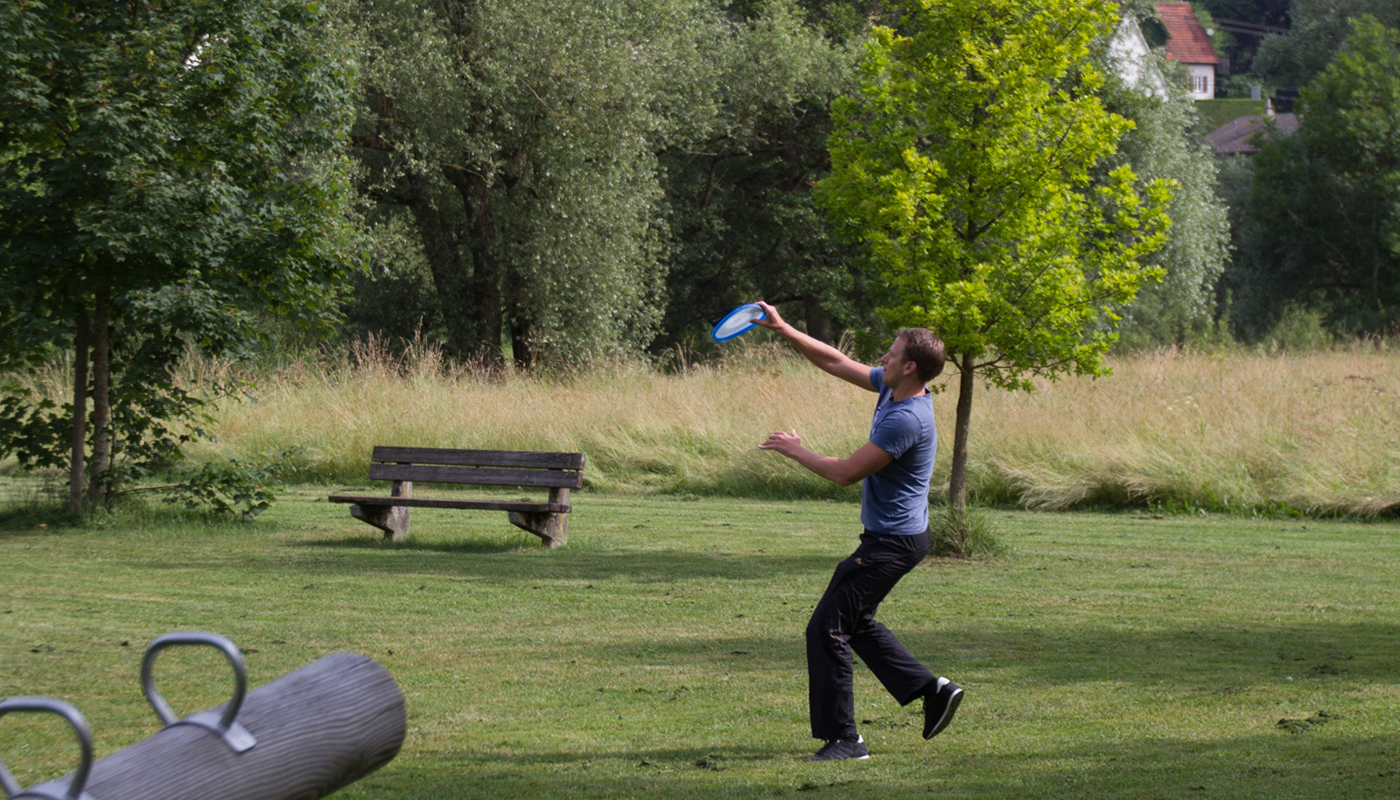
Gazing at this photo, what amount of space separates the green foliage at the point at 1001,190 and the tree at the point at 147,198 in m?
5.68

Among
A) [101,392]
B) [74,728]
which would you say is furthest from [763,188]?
[74,728]

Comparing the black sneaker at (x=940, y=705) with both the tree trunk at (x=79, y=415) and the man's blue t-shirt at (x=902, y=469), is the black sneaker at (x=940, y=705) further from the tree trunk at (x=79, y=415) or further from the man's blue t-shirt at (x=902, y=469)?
the tree trunk at (x=79, y=415)

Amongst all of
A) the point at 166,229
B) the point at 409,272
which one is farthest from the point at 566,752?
the point at 409,272

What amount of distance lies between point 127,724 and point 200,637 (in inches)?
148

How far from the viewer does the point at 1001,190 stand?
11562 millimetres

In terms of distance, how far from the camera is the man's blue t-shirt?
A: 5496 millimetres

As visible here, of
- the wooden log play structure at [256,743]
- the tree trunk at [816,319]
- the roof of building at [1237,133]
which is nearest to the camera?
the wooden log play structure at [256,743]

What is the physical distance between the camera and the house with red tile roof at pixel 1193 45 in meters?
100

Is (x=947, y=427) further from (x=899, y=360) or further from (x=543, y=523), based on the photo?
(x=899, y=360)

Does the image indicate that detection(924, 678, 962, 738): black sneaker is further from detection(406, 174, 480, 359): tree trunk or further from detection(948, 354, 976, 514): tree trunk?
detection(406, 174, 480, 359): tree trunk

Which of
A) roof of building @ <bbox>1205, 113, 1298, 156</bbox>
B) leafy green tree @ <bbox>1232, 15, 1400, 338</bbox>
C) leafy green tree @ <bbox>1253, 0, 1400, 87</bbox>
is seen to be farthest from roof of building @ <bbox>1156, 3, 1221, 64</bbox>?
leafy green tree @ <bbox>1232, 15, 1400, 338</bbox>


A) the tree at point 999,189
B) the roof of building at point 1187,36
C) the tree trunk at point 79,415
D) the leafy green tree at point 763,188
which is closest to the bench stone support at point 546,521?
the tree at point 999,189

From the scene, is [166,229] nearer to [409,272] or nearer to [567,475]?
[567,475]

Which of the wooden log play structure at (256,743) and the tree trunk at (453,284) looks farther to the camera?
the tree trunk at (453,284)
